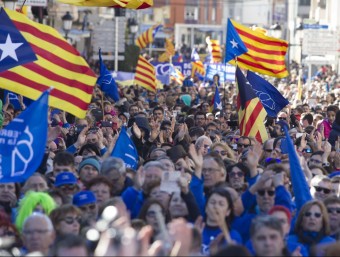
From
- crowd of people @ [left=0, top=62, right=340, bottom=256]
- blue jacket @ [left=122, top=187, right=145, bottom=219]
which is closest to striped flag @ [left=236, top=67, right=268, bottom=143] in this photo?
crowd of people @ [left=0, top=62, right=340, bottom=256]

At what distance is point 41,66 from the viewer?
13.4 meters

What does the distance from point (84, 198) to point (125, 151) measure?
3698 millimetres

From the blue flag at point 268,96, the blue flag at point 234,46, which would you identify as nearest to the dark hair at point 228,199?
the blue flag at point 268,96

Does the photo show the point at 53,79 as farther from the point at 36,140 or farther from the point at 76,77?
the point at 36,140

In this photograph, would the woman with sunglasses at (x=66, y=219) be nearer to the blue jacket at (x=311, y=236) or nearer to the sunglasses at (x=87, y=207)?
the sunglasses at (x=87, y=207)

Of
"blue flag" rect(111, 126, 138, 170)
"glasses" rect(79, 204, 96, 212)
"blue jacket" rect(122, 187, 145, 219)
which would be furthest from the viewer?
"blue flag" rect(111, 126, 138, 170)

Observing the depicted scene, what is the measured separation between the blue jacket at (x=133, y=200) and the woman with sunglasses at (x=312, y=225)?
4.54 feet

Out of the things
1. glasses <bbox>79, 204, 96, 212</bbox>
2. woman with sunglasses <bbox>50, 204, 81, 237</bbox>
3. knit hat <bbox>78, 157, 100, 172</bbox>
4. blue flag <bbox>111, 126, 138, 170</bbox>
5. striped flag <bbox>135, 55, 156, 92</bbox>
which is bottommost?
striped flag <bbox>135, 55, 156, 92</bbox>

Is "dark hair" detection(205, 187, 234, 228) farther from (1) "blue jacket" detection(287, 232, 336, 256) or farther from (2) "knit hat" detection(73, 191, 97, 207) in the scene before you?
(2) "knit hat" detection(73, 191, 97, 207)

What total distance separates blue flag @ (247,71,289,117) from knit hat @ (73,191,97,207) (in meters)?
9.04

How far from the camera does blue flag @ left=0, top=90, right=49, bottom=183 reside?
36.3 ft

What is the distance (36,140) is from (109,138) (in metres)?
5.43

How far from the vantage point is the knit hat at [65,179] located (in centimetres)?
1169

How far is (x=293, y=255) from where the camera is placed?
894cm
